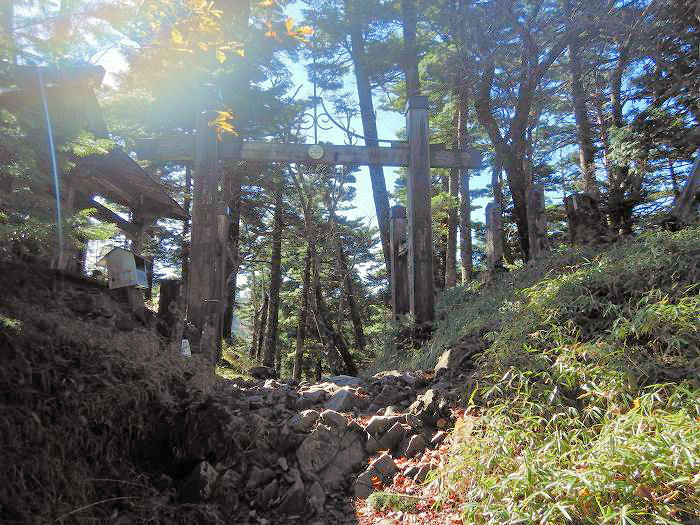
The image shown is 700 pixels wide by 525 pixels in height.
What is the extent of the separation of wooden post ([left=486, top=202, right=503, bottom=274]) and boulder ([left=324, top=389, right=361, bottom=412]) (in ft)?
Answer: 14.5

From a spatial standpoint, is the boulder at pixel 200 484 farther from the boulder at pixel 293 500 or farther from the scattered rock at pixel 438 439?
the scattered rock at pixel 438 439

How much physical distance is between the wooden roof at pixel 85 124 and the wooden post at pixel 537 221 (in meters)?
6.62

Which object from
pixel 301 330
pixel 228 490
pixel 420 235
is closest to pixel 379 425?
pixel 228 490

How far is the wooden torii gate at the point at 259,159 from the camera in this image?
6367mm

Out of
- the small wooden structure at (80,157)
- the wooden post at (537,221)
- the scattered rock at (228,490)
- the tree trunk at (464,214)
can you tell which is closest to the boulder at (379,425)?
the scattered rock at (228,490)

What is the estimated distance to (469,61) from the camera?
987 centimetres

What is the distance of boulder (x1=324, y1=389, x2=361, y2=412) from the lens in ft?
13.8

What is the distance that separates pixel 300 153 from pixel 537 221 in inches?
163

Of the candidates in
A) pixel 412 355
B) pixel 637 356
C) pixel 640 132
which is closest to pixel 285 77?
pixel 640 132

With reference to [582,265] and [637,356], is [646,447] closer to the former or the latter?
[637,356]

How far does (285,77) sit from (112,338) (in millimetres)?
13355

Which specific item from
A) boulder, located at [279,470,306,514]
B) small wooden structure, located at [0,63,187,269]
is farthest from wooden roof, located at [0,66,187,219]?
boulder, located at [279,470,306,514]

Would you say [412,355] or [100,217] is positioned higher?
[100,217]

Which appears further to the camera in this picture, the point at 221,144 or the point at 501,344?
the point at 221,144
